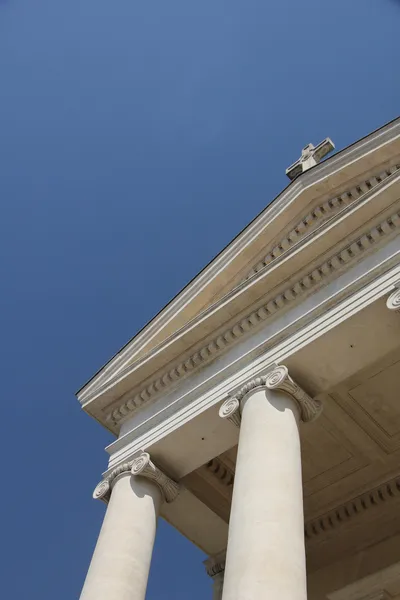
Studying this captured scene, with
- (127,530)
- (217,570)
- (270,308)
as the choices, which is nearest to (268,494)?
(127,530)

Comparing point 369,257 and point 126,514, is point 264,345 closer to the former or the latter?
point 369,257

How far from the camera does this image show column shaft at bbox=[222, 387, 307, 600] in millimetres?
13656

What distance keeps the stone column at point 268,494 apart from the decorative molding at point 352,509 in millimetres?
6732

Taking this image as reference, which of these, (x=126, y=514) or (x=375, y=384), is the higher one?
(x=375, y=384)

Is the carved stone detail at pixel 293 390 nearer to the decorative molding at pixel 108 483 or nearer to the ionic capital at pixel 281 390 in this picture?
the ionic capital at pixel 281 390

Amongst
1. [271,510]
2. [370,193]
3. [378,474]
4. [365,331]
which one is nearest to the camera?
[271,510]

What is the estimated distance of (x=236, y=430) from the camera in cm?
1933

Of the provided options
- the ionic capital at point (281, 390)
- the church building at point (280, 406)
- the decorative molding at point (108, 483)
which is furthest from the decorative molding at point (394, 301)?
the decorative molding at point (108, 483)

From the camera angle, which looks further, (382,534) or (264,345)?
(382,534)

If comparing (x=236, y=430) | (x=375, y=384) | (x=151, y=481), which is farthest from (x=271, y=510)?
(x=375, y=384)

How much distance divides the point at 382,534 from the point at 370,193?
35.0 feet

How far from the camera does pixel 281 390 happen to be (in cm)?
1789

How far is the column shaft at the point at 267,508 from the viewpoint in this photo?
13.7 meters

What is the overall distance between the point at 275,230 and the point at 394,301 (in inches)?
276
